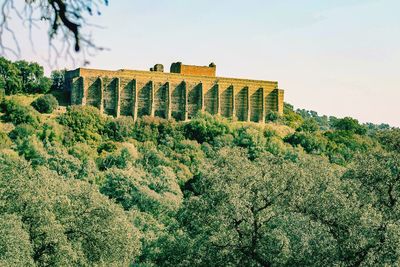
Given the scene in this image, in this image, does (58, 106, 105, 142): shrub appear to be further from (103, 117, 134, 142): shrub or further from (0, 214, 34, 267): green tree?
(0, 214, 34, 267): green tree

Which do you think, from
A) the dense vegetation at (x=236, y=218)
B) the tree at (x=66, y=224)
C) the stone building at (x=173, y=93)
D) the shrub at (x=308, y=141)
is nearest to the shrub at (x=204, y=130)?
the stone building at (x=173, y=93)

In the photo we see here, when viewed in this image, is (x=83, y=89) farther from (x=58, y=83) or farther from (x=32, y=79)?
(x=32, y=79)

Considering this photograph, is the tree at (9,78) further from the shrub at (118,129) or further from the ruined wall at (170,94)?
the shrub at (118,129)

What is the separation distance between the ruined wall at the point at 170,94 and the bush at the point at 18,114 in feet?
27.7

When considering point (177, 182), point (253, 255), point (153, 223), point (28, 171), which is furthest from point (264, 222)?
point (177, 182)

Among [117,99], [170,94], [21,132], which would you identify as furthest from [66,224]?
[170,94]

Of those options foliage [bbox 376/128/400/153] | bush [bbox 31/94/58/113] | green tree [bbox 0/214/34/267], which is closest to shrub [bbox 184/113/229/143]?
bush [bbox 31/94/58/113]

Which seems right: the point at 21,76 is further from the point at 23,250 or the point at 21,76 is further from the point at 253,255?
the point at 253,255

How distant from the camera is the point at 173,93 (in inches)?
3268

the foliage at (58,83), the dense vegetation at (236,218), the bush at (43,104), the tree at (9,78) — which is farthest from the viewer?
the foliage at (58,83)

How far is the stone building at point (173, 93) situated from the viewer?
77750 millimetres

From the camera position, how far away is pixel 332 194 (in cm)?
1855

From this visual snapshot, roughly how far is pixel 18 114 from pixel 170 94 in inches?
792

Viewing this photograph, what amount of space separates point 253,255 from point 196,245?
6.82 ft
